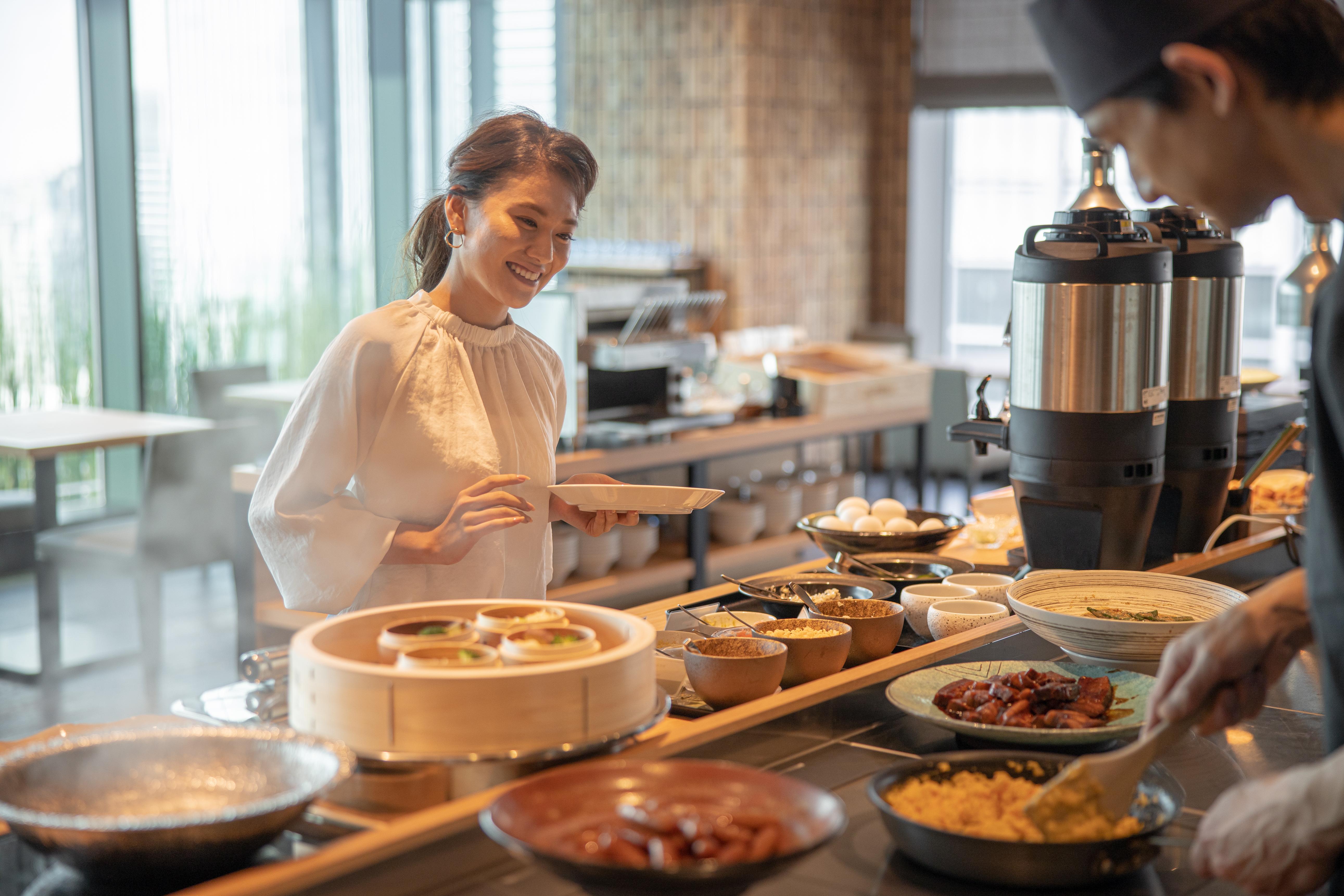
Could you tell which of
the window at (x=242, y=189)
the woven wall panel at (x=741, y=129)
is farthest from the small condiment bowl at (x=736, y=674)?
the woven wall panel at (x=741, y=129)

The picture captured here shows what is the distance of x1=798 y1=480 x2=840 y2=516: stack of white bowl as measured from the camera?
5578 mm

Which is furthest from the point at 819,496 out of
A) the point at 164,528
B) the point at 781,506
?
the point at 164,528

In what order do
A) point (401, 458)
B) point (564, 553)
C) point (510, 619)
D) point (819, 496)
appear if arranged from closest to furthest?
point (510, 619)
point (401, 458)
point (564, 553)
point (819, 496)

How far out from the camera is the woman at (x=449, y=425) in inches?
66.7

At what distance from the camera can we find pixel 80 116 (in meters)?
6.02

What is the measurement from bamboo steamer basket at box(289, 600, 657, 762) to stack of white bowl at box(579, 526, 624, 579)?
3.36 meters

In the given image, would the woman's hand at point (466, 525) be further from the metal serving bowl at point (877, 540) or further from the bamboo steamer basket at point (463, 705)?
the metal serving bowl at point (877, 540)

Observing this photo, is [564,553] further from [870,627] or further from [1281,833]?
[1281,833]

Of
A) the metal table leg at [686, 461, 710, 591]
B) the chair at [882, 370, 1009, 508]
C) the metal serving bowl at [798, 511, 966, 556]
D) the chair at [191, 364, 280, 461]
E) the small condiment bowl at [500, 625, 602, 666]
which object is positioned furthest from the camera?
the chair at [882, 370, 1009, 508]

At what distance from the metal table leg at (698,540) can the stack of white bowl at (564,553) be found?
21.1 inches

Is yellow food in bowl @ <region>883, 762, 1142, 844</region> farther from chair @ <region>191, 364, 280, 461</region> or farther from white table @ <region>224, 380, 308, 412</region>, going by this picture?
chair @ <region>191, 364, 280, 461</region>

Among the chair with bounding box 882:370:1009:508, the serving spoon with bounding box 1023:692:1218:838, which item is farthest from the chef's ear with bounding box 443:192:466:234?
the chair with bounding box 882:370:1009:508

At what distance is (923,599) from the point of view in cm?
188

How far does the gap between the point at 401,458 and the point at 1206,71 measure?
113 centimetres
